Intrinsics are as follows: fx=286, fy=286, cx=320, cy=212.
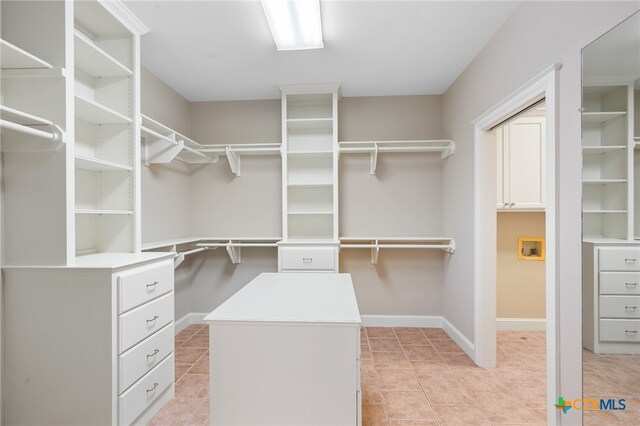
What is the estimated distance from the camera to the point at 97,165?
74.0 inches

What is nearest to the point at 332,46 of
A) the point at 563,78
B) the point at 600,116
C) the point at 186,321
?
the point at 563,78

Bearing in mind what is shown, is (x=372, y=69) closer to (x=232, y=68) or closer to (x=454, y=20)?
(x=454, y=20)

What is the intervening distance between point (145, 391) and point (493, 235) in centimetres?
280

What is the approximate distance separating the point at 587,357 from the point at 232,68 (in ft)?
10.7

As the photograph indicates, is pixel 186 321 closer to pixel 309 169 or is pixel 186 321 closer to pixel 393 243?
pixel 309 169

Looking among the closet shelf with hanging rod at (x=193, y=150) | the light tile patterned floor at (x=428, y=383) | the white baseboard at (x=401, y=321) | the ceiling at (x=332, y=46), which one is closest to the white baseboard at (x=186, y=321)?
the light tile patterned floor at (x=428, y=383)

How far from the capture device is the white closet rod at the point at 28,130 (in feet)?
4.07

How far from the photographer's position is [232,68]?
2.75m

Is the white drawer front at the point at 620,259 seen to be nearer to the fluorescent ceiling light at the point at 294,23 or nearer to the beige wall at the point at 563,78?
the beige wall at the point at 563,78

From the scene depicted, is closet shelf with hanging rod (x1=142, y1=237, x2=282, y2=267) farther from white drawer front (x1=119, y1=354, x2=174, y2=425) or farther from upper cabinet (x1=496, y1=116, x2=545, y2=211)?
upper cabinet (x1=496, y1=116, x2=545, y2=211)

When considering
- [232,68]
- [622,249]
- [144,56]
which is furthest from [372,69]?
[622,249]

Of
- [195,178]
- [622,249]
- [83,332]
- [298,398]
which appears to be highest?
[195,178]

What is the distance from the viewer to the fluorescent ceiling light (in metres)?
1.81

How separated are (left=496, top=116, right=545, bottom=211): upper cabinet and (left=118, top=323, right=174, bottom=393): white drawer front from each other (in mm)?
3318
